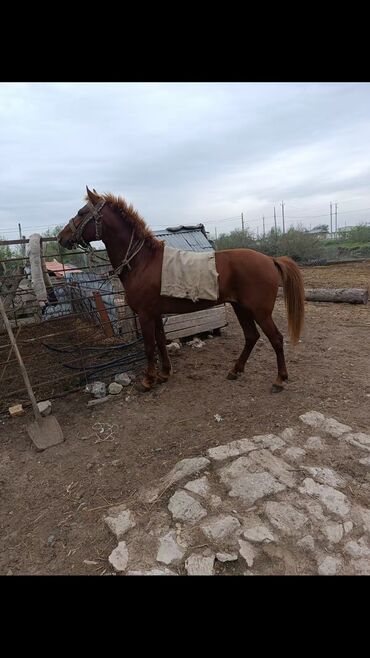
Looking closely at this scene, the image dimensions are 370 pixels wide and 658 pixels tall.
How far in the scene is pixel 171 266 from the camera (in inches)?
147

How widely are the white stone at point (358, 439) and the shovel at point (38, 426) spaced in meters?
2.57

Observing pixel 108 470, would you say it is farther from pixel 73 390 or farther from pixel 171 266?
pixel 171 266

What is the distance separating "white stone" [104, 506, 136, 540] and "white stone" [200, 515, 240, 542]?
47 centimetres

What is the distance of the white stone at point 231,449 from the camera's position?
259 centimetres

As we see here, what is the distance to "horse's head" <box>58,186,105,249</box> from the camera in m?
3.69

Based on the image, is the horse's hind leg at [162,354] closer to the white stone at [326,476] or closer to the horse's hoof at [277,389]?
the horse's hoof at [277,389]

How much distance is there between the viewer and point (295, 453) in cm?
255

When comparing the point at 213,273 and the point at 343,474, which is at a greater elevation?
the point at 213,273

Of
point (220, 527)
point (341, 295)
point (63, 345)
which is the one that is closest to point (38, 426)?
point (63, 345)

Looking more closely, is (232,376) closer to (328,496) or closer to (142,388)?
(142,388)

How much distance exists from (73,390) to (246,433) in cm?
229

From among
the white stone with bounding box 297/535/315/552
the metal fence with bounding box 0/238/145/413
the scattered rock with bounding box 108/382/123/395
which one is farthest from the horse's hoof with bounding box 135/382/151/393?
the white stone with bounding box 297/535/315/552

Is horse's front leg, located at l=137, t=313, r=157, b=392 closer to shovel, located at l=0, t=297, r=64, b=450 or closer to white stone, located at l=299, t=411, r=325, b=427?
shovel, located at l=0, t=297, r=64, b=450

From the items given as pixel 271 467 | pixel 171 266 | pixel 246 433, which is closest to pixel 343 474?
pixel 271 467
